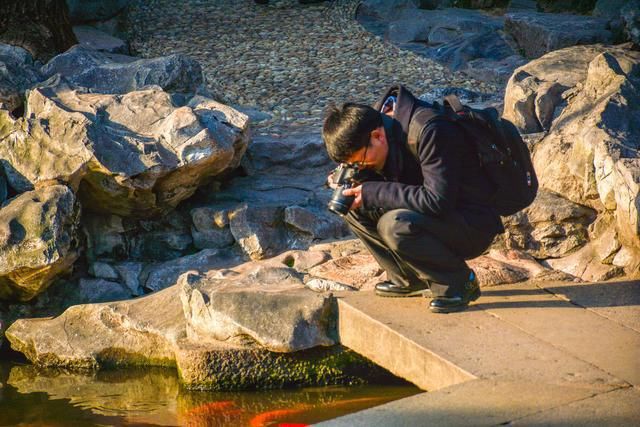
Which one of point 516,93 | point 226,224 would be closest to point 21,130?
point 226,224

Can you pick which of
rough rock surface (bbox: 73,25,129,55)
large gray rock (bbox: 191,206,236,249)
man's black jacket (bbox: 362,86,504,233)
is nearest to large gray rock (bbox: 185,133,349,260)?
large gray rock (bbox: 191,206,236,249)

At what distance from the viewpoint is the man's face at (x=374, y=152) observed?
394 cm

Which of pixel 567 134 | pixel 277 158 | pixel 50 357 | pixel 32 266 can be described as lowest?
pixel 50 357

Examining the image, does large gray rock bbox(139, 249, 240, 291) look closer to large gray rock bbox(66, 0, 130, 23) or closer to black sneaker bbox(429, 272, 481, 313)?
black sneaker bbox(429, 272, 481, 313)

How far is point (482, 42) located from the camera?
9766 millimetres

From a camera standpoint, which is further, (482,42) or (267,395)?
(482,42)

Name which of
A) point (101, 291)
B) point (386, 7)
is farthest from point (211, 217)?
point (386, 7)

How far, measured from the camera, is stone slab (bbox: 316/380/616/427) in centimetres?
331

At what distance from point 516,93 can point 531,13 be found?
15.4ft

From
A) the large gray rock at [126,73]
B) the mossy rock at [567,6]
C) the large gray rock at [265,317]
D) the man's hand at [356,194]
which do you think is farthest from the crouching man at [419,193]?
the mossy rock at [567,6]

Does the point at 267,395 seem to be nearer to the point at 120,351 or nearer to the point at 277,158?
the point at 120,351

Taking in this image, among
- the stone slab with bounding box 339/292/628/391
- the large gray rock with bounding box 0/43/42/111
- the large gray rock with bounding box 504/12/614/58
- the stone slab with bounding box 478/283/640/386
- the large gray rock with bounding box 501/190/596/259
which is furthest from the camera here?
the large gray rock with bounding box 504/12/614/58

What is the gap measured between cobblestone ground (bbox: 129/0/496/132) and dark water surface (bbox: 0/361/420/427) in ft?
9.65

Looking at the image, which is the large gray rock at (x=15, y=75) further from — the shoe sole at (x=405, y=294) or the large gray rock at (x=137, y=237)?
the shoe sole at (x=405, y=294)
